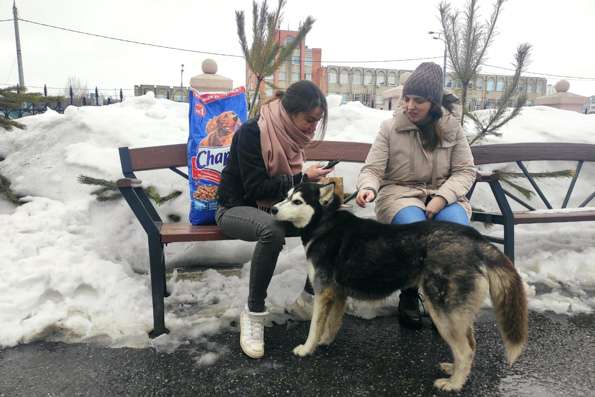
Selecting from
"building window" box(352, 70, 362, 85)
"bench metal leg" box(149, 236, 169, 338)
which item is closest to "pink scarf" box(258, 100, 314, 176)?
"bench metal leg" box(149, 236, 169, 338)

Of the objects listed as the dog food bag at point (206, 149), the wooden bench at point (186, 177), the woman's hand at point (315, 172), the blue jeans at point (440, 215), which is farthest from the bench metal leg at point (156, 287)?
the blue jeans at point (440, 215)

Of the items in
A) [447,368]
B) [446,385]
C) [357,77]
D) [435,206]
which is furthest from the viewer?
[357,77]

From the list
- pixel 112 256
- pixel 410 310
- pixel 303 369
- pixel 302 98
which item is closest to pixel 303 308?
pixel 303 369

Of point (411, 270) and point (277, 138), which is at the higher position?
point (277, 138)

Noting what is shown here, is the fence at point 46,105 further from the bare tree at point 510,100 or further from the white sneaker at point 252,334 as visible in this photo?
the bare tree at point 510,100

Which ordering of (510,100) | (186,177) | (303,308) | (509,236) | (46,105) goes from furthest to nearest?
1. (46,105)
2. (510,100)
3. (186,177)
4. (509,236)
5. (303,308)

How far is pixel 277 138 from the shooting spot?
9.38 ft

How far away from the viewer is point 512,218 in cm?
349

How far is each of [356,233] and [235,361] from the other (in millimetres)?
1159

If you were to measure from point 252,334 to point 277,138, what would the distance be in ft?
4.58

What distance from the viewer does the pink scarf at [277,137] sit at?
2.84 m

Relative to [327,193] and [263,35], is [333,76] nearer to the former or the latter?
[263,35]

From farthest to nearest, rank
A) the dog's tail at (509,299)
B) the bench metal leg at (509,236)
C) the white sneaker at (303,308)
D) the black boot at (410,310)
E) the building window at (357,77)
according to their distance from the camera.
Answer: the building window at (357,77)
the bench metal leg at (509,236)
the white sneaker at (303,308)
the black boot at (410,310)
the dog's tail at (509,299)

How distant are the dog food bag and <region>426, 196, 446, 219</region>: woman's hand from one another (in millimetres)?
1686
